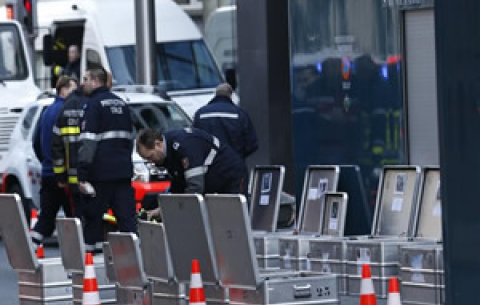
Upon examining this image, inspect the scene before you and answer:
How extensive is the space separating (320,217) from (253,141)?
1955 millimetres

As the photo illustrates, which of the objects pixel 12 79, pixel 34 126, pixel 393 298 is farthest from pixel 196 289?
pixel 12 79

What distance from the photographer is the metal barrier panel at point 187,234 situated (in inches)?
420

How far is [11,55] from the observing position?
25734 millimetres

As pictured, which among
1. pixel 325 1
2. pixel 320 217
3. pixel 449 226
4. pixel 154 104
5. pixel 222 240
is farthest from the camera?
pixel 154 104

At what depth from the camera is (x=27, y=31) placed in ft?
85.5

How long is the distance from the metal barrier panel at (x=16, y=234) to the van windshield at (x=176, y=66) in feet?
47.2

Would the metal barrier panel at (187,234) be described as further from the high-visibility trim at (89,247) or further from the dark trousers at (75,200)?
the dark trousers at (75,200)

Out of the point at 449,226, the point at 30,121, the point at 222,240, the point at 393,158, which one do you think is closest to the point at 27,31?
the point at 30,121

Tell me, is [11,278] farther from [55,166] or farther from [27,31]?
[27,31]

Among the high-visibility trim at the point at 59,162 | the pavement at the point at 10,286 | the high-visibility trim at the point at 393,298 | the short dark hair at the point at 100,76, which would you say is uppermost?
the short dark hair at the point at 100,76

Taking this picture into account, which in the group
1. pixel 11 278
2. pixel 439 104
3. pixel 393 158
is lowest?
pixel 11 278

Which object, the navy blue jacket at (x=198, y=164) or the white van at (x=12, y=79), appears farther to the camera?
the white van at (x=12, y=79)

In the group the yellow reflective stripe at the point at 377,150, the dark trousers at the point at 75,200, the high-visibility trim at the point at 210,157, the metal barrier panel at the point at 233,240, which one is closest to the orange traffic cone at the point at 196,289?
the metal barrier panel at the point at 233,240

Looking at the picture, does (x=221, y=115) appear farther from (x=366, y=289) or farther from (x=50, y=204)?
(x=366, y=289)
